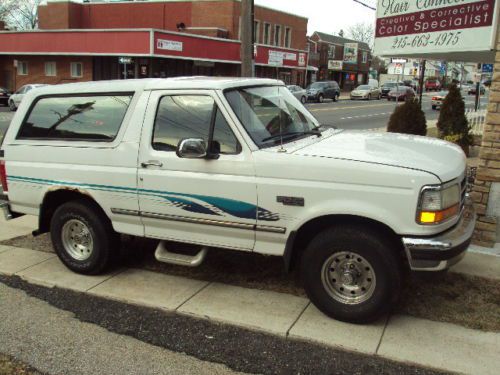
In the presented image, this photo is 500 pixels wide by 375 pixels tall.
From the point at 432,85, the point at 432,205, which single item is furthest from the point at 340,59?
the point at 432,205

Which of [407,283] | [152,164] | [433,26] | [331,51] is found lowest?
[407,283]

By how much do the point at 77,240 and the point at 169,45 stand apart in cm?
3387

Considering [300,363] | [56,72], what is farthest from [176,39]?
[300,363]

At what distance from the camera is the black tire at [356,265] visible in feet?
12.9

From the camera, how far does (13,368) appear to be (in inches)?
144

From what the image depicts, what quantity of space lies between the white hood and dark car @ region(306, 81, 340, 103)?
39414 mm

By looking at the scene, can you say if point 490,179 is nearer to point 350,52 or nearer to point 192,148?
point 192,148

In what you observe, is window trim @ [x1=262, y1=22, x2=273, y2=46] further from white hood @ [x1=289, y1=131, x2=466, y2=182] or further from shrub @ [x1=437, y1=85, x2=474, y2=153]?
white hood @ [x1=289, y1=131, x2=466, y2=182]

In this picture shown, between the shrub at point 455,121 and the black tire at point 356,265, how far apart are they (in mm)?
8799

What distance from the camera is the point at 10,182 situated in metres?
5.51

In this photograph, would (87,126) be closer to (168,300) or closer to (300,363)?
(168,300)

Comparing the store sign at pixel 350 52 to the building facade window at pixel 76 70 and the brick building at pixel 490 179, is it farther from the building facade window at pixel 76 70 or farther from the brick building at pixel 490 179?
the brick building at pixel 490 179

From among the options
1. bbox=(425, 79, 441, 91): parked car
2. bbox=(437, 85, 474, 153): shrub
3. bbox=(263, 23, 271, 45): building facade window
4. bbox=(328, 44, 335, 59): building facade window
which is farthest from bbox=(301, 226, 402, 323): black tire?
bbox=(328, 44, 335, 59): building facade window

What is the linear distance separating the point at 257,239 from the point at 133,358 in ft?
4.42
